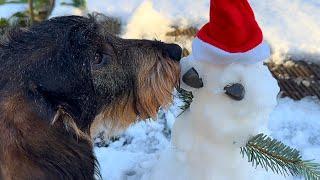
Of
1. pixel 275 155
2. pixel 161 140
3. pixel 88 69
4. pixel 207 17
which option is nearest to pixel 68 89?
pixel 88 69

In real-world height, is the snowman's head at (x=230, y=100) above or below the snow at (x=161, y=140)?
above

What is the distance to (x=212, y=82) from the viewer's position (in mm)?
2449

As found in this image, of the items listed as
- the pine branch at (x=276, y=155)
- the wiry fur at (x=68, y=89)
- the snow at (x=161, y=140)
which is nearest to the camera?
the wiry fur at (x=68, y=89)

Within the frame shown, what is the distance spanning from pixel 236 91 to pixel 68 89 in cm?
63

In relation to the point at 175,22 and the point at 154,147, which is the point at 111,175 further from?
the point at 175,22

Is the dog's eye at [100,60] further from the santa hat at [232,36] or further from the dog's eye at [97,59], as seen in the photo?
the santa hat at [232,36]

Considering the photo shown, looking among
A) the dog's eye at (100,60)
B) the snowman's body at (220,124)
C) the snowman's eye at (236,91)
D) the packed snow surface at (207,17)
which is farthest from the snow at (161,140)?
the snowman's eye at (236,91)

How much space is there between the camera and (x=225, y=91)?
242 centimetres

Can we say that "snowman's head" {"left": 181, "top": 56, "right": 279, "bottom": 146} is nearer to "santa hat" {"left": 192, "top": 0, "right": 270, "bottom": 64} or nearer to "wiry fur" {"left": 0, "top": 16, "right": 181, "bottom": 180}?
"santa hat" {"left": 192, "top": 0, "right": 270, "bottom": 64}

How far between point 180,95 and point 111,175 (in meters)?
1.02

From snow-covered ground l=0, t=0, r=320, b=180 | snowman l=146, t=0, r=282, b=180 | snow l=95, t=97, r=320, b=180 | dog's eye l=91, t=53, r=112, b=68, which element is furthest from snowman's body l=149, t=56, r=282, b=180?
snow l=95, t=97, r=320, b=180

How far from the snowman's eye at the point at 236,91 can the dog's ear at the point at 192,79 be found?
0.38ft

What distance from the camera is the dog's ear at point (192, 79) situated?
2449 mm

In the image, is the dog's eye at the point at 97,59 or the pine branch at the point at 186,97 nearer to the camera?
the dog's eye at the point at 97,59
